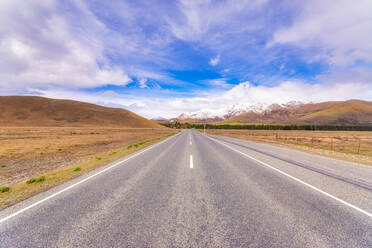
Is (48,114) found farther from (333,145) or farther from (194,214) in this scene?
(333,145)

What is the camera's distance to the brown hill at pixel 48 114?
254ft

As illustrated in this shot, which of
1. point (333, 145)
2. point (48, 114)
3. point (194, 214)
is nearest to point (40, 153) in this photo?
point (194, 214)

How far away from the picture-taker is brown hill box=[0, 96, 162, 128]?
77306mm

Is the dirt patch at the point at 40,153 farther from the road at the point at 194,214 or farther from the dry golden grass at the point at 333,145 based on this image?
the dry golden grass at the point at 333,145

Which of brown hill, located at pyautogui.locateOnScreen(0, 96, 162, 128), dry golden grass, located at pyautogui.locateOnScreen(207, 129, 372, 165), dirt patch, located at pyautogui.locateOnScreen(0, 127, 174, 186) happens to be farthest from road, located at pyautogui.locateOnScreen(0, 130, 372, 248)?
brown hill, located at pyautogui.locateOnScreen(0, 96, 162, 128)

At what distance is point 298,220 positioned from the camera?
3.51m

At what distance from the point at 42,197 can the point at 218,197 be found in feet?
16.7

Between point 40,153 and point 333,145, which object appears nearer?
point 40,153

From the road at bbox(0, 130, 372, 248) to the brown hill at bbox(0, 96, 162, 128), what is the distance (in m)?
89.8

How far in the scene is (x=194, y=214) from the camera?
148 inches

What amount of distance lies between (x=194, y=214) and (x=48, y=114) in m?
113

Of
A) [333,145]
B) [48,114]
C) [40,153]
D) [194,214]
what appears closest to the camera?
[194,214]

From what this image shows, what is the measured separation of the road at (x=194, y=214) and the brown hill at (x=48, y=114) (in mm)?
89787

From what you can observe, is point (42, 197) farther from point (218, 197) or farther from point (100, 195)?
point (218, 197)
